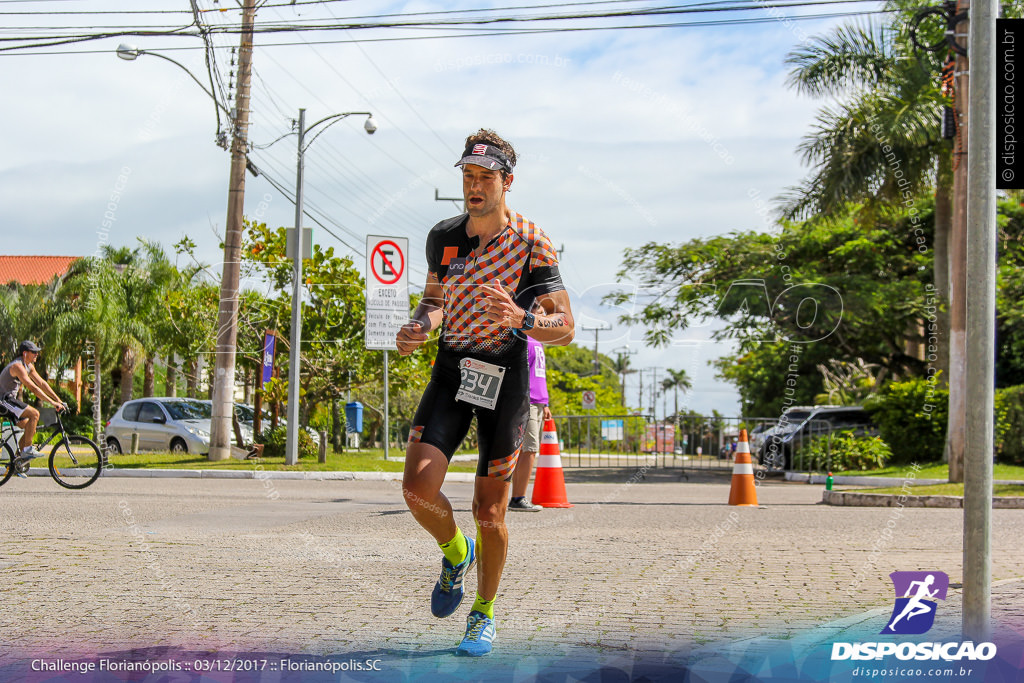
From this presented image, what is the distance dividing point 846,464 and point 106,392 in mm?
30421

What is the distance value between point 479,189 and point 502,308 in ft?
1.97

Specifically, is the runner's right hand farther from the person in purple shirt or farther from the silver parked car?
the silver parked car

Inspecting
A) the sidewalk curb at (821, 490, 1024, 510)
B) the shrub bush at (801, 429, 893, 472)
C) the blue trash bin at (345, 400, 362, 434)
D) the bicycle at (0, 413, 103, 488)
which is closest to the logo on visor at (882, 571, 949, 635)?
the sidewalk curb at (821, 490, 1024, 510)

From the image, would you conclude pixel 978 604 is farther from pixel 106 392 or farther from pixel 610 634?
pixel 106 392

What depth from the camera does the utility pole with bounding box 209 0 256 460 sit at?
63.5ft

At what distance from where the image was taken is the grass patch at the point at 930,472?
640 inches

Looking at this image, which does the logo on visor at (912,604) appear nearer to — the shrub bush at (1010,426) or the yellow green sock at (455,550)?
the yellow green sock at (455,550)

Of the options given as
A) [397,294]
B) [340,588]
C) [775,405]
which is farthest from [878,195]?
[775,405]

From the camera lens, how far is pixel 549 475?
10.6 meters

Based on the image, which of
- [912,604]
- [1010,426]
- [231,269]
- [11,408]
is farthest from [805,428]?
[912,604]

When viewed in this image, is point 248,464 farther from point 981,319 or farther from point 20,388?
point 981,319

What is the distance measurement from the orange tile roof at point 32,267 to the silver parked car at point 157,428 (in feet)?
101

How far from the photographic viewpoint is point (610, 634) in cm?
454

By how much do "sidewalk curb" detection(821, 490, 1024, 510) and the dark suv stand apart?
7014 millimetres
